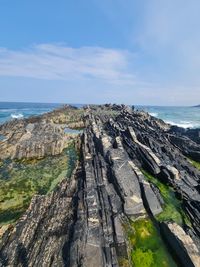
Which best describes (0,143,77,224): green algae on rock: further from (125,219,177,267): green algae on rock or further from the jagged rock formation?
(125,219,177,267): green algae on rock

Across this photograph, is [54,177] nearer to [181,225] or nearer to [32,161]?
[32,161]

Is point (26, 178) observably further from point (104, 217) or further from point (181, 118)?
point (181, 118)

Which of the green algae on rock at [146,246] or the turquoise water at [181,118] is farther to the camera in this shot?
the turquoise water at [181,118]

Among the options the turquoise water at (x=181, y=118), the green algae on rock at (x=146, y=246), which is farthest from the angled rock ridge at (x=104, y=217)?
the turquoise water at (x=181, y=118)

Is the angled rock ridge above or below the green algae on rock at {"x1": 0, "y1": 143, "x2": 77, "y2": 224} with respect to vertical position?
above

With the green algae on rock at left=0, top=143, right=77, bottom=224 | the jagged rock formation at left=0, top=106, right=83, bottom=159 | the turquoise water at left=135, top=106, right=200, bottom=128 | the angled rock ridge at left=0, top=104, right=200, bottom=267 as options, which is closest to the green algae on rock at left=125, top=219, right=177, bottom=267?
the angled rock ridge at left=0, top=104, right=200, bottom=267

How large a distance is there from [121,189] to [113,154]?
18.5ft

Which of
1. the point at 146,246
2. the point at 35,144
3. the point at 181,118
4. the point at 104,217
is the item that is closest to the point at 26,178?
the point at 35,144

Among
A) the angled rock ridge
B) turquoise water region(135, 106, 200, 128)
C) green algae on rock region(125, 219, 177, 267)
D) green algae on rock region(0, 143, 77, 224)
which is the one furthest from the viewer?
turquoise water region(135, 106, 200, 128)

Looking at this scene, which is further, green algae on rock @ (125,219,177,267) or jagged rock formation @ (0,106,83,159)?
jagged rock formation @ (0,106,83,159)

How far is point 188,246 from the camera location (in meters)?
10.3

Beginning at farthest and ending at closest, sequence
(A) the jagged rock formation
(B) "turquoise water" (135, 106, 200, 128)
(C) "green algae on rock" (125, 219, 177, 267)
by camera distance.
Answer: (B) "turquoise water" (135, 106, 200, 128)
(A) the jagged rock formation
(C) "green algae on rock" (125, 219, 177, 267)

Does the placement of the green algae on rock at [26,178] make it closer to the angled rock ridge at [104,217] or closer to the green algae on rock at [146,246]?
the angled rock ridge at [104,217]

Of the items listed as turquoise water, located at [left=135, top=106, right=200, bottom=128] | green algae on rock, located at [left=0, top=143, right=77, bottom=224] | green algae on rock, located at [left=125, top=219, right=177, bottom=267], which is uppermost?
green algae on rock, located at [left=125, top=219, right=177, bottom=267]
